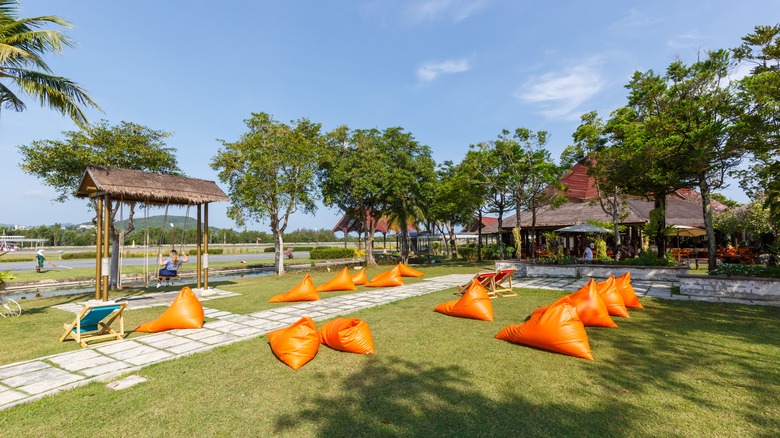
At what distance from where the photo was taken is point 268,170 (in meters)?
15.2

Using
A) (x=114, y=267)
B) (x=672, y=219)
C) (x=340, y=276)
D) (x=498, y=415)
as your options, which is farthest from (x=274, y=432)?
(x=672, y=219)

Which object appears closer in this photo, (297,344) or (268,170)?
(297,344)

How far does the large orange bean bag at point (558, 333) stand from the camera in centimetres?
469

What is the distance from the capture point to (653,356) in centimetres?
469

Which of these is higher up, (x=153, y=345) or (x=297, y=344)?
(x=297, y=344)

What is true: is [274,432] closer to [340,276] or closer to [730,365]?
[730,365]

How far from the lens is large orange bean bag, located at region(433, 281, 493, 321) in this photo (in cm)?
680

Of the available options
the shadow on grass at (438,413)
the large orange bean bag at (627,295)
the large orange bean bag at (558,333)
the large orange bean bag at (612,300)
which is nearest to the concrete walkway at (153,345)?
the large orange bean bag at (627,295)

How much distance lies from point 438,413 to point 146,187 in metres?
8.87

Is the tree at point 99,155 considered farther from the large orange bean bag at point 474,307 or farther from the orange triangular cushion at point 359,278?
the large orange bean bag at point 474,307

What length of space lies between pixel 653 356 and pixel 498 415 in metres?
2.90

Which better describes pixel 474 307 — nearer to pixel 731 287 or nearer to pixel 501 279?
pixel 501 279

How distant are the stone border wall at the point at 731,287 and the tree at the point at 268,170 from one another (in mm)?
13426

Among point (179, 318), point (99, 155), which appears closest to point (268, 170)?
point (99, 155)
